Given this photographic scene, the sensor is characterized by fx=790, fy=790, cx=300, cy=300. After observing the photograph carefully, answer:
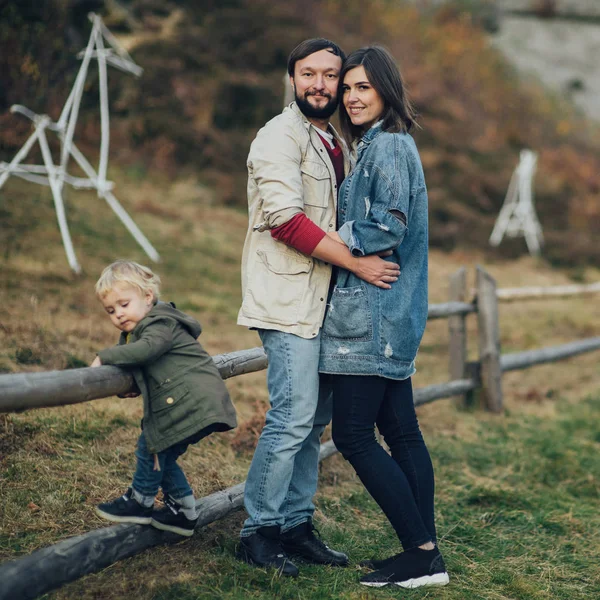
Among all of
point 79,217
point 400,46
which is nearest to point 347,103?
point 79,217

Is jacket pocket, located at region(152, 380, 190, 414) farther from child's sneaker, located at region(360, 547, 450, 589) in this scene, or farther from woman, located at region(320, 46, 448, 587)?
child's sneaker, located at region(360, 547, 450, 589)

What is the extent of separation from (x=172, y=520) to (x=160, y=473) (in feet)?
0.68

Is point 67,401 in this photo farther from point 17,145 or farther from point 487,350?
point 17,145

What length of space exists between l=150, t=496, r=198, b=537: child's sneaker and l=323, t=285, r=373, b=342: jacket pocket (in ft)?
2.76

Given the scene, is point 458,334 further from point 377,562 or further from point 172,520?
point 172,520

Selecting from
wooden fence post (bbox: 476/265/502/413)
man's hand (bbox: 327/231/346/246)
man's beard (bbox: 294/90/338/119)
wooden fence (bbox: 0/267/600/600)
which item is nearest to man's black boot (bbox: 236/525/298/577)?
wooden fence (bbox: 0/267/600/600)

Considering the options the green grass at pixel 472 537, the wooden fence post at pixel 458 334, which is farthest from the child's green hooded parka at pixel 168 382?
the wooden fence post at pixel 458 334

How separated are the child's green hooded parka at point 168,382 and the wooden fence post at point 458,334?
3671mm

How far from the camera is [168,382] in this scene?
264 centimetres

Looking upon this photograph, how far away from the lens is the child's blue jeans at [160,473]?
2.72m

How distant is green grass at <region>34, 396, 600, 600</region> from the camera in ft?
9.02

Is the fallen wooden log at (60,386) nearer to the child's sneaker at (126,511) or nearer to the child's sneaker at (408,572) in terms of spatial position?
the child's sneaker at (126,511)

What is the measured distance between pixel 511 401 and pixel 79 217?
583 cm

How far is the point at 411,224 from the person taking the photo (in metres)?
2.86
